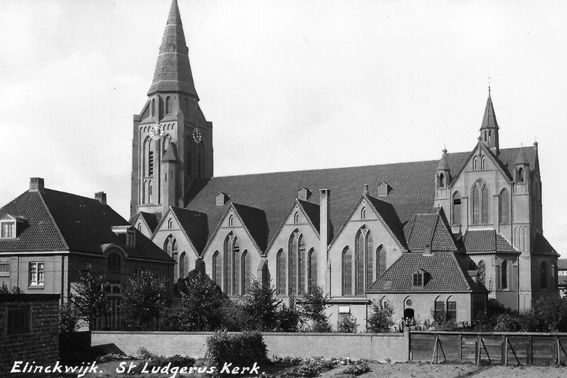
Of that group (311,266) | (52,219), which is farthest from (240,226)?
(52,219)

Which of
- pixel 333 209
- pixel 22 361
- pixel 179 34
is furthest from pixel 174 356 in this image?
pixel 179 34

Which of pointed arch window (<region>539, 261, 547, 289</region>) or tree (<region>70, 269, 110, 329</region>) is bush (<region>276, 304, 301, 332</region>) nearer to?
tree (<region>70, 269, 110, 329</region>)

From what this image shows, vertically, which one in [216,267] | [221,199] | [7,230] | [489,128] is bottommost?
[216,267]

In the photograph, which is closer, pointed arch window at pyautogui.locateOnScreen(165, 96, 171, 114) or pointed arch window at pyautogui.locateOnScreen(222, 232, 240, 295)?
pointed arch window at pyautogui.locateOnScreen(222, 232, 240, 295)

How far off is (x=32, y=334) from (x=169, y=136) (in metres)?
63.3

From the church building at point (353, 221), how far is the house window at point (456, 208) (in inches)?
4.0

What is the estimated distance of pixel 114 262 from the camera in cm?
6856

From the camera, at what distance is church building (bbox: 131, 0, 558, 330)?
72375 mm

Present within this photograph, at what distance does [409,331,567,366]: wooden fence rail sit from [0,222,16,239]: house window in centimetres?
3185

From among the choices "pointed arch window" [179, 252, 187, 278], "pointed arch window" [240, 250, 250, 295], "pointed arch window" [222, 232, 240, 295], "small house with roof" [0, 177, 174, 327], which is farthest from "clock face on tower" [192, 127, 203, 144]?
"small house with roof" [0, 177, 174, 327]

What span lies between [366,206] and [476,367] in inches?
1300

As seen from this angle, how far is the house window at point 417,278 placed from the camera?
67.3 meters

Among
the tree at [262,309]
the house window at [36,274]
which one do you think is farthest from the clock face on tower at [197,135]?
the tree at [262,309]

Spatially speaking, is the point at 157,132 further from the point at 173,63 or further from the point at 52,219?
the point at 52,219
